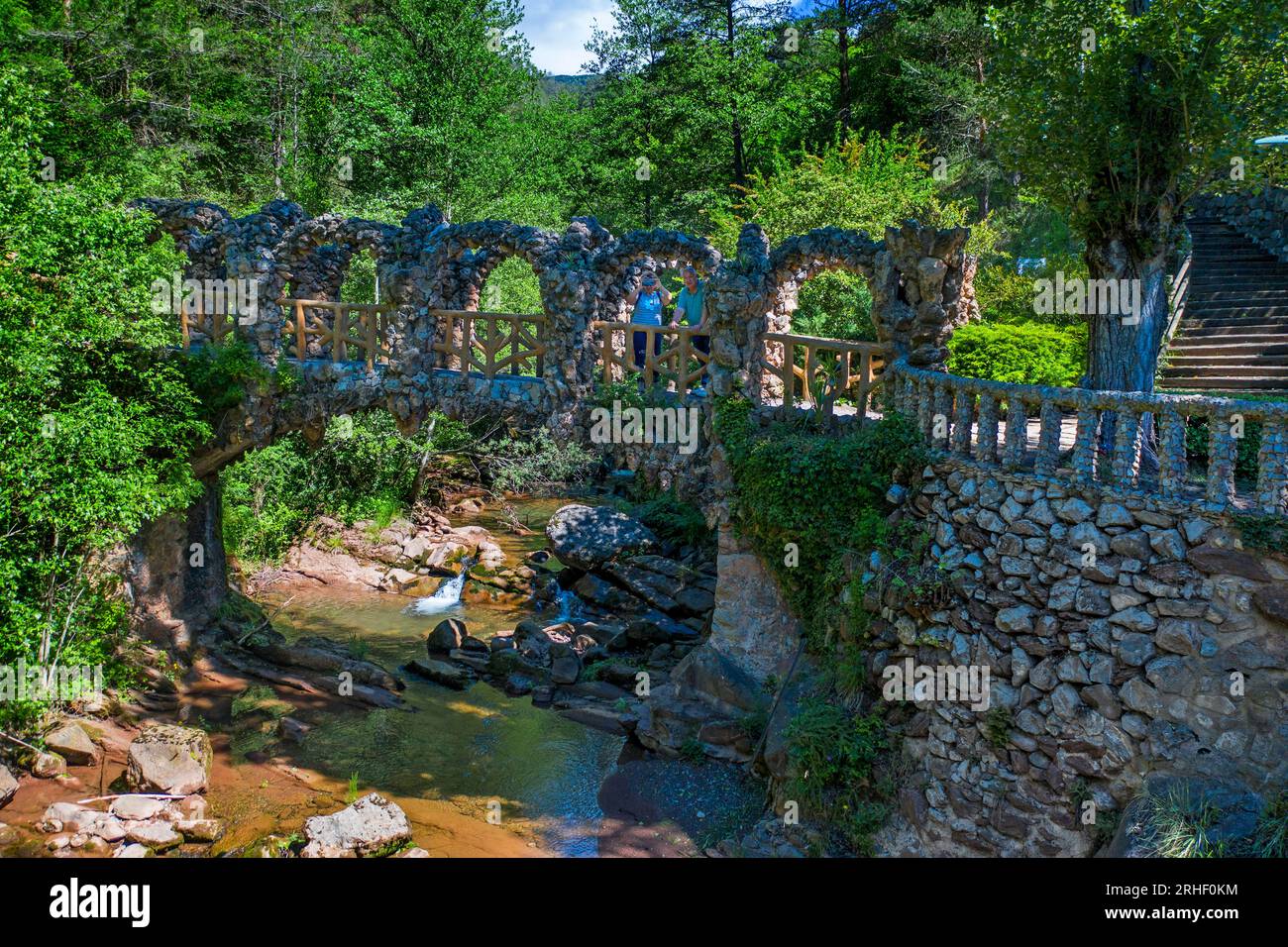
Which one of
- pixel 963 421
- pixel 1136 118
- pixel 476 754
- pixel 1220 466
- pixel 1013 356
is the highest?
pixel 1136 118

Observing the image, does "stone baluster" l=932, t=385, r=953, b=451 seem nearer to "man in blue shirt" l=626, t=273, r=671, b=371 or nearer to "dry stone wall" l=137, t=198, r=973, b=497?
"dry stone wall" l=137, t=198, r=973, b=497

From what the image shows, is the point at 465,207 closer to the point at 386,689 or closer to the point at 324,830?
the point at 386,689


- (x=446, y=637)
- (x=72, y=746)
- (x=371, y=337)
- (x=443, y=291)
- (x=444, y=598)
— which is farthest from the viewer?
(x=443, y=291)

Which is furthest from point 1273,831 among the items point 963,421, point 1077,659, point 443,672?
point 443,672

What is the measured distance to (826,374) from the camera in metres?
14.9

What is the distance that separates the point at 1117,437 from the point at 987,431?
4.37 feet

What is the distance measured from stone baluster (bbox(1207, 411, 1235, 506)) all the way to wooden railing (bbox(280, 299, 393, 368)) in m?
15.6

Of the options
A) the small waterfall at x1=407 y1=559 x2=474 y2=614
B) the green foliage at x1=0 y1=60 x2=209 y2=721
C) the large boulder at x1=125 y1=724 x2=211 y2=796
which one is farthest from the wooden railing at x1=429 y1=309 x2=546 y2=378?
the large boulder at x1=125 y1=724 x2=211 y2=796

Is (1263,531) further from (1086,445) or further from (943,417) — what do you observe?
(943,417)

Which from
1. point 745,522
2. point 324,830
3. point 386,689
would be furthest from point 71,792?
point 745,522

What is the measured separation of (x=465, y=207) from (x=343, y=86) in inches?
276

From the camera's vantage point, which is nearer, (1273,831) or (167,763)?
(1273,831)

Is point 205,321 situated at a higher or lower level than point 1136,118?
lower

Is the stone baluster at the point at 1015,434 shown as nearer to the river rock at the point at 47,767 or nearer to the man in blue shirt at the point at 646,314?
the man in blue shirt at the point at 646,314
